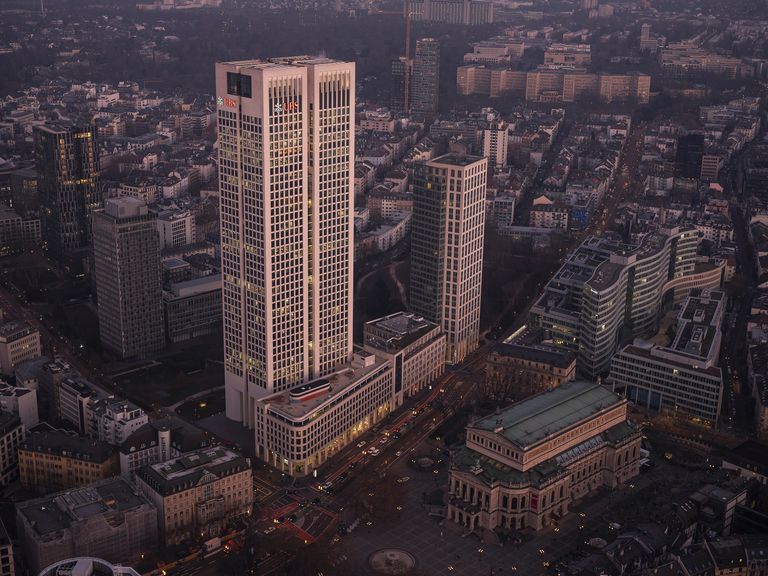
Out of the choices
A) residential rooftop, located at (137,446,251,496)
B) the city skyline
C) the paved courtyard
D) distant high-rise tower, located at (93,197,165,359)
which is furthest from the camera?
distant high-rise tower, located at (93,197,165,359)

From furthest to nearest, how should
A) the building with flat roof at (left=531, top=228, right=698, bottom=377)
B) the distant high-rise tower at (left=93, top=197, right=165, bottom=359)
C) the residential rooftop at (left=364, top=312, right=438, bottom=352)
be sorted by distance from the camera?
the distant high-rise tower at (left=93, top=197, right=165, bottom=359), the building with flat roof at (left=531, top=228, right=698, bottom=377), the residential rooftop at (left=364, top=312, right=438, bottom=352)

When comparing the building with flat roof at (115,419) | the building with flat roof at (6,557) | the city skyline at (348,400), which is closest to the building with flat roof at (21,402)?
the city skyline at (348,400)

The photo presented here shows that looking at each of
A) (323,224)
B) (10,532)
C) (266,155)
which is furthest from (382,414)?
(10,532)

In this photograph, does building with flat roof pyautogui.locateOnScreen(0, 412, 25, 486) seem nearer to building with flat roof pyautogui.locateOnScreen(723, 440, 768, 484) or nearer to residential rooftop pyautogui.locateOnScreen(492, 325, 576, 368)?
residential rooftop pyautogui.locateOnScreen(492, 325, 576, 368)

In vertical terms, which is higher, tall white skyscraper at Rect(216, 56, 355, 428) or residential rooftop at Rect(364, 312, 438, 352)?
tall white skyscraper at Rect(216, 56, 355, 428)

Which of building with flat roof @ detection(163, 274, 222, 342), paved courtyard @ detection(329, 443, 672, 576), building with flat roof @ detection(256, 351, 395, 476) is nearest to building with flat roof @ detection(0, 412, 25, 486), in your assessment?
building with flat roof @ detection(256, 351, 395, 476)

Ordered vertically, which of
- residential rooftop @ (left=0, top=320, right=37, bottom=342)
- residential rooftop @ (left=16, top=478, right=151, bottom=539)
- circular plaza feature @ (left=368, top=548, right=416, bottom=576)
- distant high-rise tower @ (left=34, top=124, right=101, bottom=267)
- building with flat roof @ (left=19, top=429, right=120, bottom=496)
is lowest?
circular plaza feature @ (left=368, top=548, right=416, bottom=576)

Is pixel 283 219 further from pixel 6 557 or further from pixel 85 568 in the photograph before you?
pixel 6 557

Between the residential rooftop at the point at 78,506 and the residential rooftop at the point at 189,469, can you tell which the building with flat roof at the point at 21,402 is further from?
the residential rooftop at the point at 189,469
